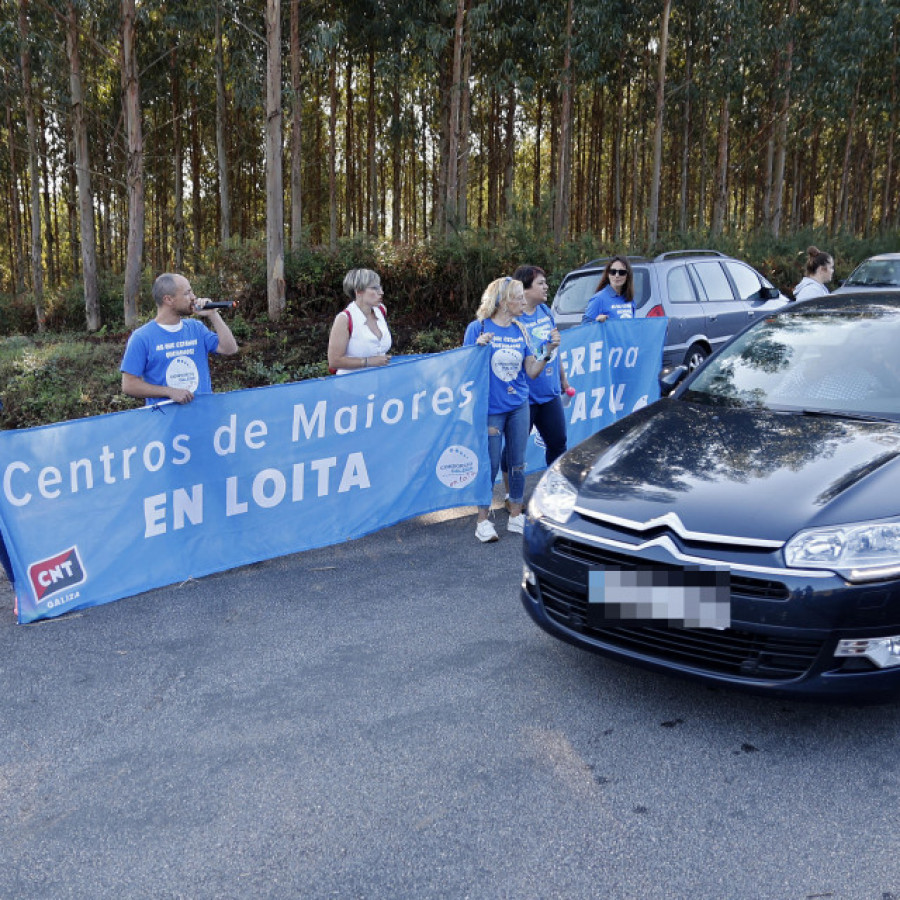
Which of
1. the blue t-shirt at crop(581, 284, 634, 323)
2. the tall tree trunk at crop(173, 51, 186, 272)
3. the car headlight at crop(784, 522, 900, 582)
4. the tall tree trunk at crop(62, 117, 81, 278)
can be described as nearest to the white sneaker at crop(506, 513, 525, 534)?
the blue t-shirt at crop(581, 284, 634, 323)

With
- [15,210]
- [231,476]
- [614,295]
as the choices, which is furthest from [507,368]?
[15,210]

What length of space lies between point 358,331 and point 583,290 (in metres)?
4.76

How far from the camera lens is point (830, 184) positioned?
158ft

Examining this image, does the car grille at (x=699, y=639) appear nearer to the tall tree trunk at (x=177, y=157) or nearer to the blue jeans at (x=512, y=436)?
the blue jeans at (x=512, y=436)

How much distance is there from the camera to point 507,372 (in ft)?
18.2

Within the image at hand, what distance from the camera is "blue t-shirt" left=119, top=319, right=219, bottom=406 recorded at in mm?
4930

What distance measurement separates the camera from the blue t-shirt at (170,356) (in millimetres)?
4930

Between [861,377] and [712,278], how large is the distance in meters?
6.52

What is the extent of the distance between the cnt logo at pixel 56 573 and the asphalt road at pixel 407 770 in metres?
0.20

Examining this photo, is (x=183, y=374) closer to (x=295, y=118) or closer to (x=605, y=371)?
(x=605, y=371)

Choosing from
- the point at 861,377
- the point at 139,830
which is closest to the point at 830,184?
the point at 861,377

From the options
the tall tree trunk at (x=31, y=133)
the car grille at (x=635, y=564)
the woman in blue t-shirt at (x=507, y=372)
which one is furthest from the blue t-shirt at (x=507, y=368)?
the tall tree trunk at (x=31, y=133)

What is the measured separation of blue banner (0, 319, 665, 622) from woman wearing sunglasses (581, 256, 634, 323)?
6.93 feet

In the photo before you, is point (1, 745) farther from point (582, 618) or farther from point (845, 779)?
point (845, 779)
